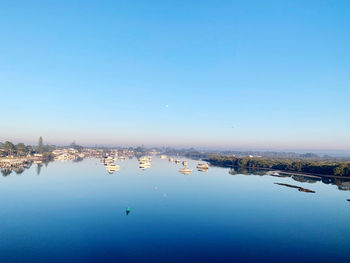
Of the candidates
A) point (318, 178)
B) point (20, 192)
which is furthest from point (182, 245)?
point (318, 178)

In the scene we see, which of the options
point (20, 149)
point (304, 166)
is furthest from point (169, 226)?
point (20, 149)

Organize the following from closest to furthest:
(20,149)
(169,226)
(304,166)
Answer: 1. (169,226)
2. (304,166)
3. (20,149)

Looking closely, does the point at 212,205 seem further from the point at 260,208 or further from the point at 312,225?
the point at 312,225

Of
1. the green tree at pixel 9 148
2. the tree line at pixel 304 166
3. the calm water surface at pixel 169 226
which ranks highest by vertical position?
the green tree at pixel 9 148

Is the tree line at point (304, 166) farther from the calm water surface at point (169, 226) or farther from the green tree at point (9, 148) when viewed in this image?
the green tree at point (9, 148)

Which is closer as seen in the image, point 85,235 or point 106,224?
point 85,235

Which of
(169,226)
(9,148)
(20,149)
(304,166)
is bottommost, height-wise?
(169,226)

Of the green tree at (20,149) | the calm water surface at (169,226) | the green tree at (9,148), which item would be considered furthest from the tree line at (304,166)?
the green tree at (9,148)

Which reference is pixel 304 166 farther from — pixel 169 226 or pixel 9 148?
pixel 9 148
